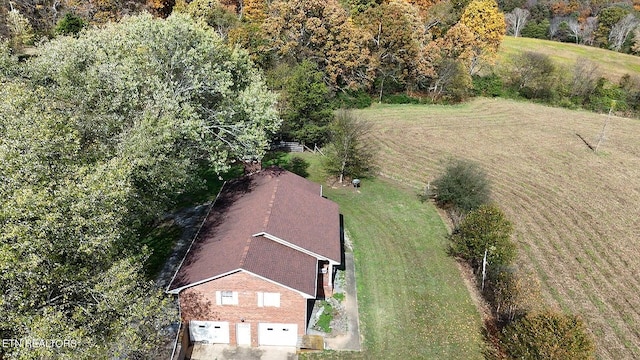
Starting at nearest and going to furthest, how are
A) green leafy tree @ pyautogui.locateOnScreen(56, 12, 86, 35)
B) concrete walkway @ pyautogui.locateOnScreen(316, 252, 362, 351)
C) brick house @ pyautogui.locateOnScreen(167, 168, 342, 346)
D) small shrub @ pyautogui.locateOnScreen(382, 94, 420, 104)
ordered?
brick house @ pyautogui.locateOnScreen(167, 168, 342, 346)
concrete walkway @ pyautogui.locateOnScreen(316, 252, 362, 351)
green leafy tree @ pyautogui.locateOnScreen(56, 12, 86, 35)
small shrub @ pyautogui.locateOnScreen(382, 94, 420, 104)

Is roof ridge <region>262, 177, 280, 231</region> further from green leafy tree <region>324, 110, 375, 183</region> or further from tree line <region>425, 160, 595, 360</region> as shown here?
tree line <region>425, 160, 595, 360</region>

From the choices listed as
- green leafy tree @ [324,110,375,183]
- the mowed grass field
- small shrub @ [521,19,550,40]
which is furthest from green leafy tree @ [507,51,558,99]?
green leafy tree @ [324,110,375,183]

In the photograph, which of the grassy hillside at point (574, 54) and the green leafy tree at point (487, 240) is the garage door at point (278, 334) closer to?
the green leafy tree at point (487, 240)

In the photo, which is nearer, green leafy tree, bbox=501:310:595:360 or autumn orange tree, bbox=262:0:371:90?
green leafy tree, bbox=501:310:595:360

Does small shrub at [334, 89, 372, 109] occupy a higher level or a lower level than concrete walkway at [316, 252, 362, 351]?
higher

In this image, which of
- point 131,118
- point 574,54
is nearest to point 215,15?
point 131,118

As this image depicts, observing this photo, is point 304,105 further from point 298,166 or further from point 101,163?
point 101,163

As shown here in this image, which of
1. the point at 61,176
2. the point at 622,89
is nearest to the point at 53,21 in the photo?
the point at 61,176

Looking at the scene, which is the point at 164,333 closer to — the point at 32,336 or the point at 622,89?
the point at 32,336
